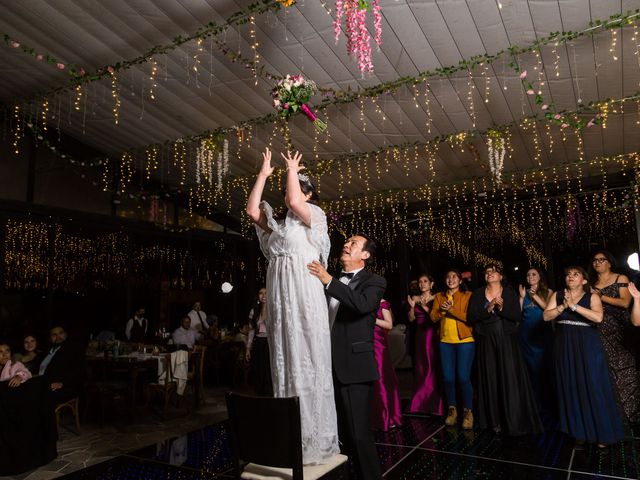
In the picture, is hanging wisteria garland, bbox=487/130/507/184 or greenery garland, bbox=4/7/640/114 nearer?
greenery garland, bbox=4/7/640/114

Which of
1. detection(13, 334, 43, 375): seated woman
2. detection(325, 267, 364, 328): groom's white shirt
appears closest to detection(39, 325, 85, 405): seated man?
detection(13, 334, 43, 375): seated woman

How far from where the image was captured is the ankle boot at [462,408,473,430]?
179 inches

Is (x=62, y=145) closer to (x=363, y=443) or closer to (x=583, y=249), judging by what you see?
(x=363, y=443)

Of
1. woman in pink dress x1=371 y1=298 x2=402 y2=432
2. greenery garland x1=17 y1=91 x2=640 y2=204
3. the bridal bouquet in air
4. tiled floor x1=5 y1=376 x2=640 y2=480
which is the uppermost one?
greenery garland x1=17 y1=91 x2=640 y2=204

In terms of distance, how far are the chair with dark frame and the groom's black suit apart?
57 cm

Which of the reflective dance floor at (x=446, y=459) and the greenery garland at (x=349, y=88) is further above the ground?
the greenery garland at (x=349, y=88)

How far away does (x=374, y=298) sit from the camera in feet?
8.45

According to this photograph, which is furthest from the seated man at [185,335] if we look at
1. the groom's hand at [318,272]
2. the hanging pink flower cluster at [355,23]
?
the groom's hand at [318,272]

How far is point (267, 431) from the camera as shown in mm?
1932

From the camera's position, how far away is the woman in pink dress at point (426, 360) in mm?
5156

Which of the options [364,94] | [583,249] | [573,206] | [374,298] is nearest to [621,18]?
[364,94]

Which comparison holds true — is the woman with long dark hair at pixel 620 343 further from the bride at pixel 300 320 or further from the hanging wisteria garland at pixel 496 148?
the bride at pixel 300 320

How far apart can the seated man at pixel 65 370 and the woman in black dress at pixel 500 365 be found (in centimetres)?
423

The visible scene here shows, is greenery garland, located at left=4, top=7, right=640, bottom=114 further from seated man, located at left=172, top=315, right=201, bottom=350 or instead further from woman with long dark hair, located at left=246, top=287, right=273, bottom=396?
seated man, located at left=172, top=315, right=201, bottom=350
